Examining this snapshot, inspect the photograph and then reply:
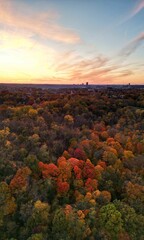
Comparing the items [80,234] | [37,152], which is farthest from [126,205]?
[37,152]

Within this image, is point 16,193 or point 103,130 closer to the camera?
point 16,193

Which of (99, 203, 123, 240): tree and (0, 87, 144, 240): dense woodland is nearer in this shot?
(99, 203, 123, 240): tree

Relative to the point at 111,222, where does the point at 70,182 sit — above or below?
below

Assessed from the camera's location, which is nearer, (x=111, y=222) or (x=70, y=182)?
(x=111, y=222)

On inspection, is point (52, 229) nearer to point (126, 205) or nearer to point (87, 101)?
point (126, 205)

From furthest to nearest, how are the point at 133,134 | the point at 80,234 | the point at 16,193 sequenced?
the point at 133,134 → the point at 16,193 → the point at 80,234

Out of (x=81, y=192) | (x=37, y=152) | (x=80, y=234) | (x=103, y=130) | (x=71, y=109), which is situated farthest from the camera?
(x=71, y=109)

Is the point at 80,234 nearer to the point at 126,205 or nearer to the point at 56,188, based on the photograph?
the point at 126,205

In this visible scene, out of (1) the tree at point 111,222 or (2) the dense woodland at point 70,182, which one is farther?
(2) the dense woodland at point 70,182
